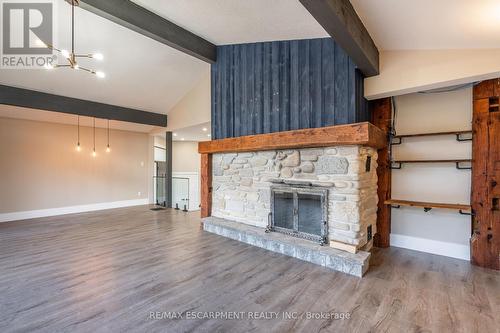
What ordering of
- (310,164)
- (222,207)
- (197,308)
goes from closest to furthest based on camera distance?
(197,308)
(310,164)
(222,207)

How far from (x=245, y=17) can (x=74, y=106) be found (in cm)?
464

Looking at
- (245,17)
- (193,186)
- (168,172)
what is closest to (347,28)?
(245,17)

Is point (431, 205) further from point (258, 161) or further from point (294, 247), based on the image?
point (258, 161)

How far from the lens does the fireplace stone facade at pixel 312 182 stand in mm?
3141

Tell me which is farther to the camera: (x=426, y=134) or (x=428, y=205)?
(x=426, y=134)

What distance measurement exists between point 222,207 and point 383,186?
9.56ft

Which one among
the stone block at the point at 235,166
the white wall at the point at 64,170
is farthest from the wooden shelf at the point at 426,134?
the white wall at the point at 64,170

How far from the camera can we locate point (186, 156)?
10.5 metres

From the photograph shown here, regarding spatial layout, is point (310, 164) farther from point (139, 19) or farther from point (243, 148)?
point (139, 19)

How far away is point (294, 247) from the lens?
11.4 feet

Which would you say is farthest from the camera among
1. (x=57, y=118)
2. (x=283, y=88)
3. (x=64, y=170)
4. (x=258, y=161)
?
(x=64, y=170)

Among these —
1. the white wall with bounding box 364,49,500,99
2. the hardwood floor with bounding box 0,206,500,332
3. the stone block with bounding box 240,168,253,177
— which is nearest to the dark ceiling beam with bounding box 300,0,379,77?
the white wall with bounding box 364,49,500,99

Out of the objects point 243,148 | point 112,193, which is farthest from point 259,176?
point 112,193

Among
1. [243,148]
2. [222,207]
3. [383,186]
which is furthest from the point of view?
[222,207]
